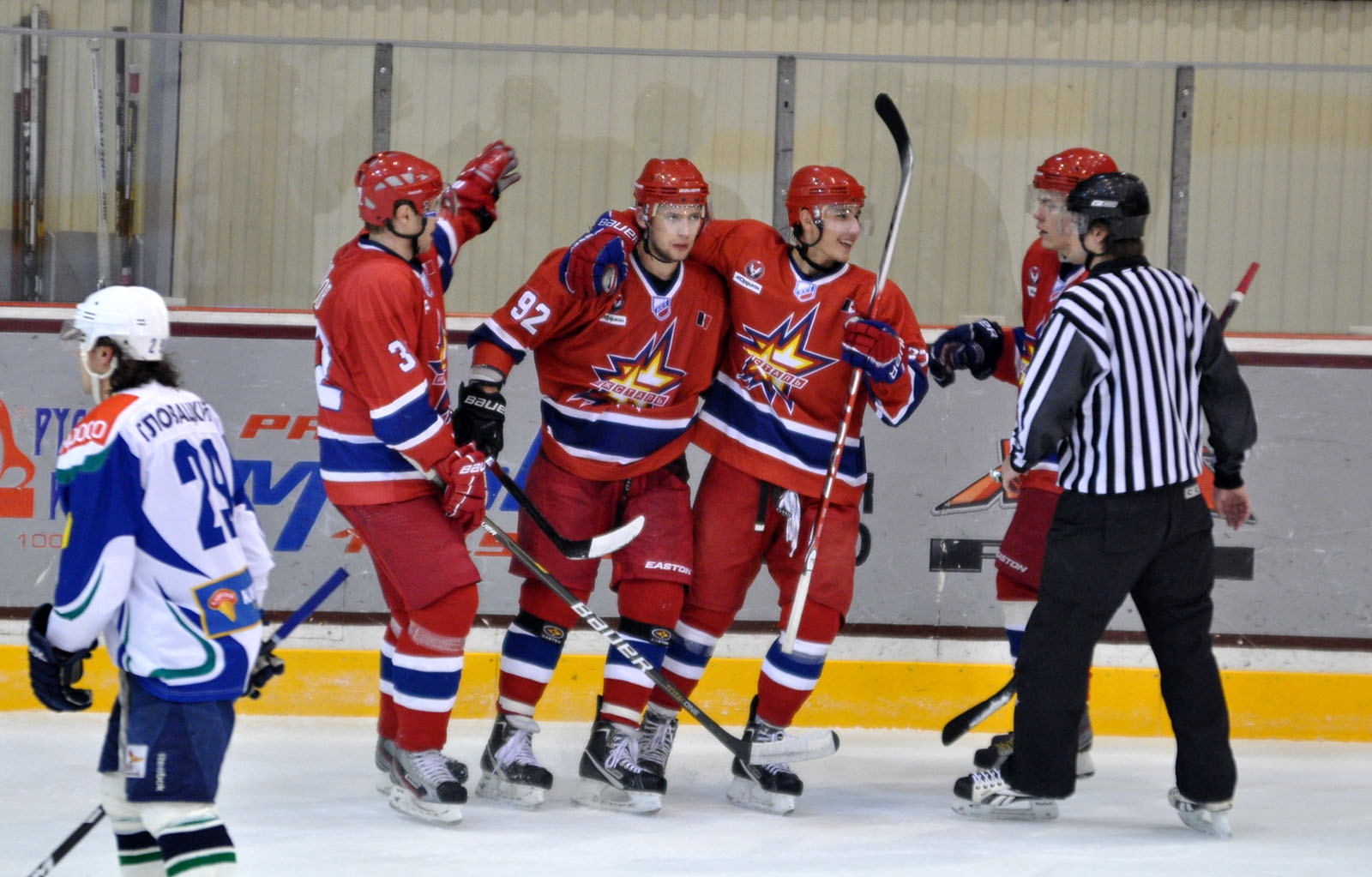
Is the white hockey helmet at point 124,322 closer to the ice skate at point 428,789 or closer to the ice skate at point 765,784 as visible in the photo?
the ice skate at point 428,789

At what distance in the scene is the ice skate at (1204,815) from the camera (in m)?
3.06

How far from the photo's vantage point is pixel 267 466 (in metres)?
3.94

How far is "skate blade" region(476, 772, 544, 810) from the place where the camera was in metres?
3.20

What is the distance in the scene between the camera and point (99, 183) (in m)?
3.95

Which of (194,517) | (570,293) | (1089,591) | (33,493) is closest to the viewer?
(194,517)

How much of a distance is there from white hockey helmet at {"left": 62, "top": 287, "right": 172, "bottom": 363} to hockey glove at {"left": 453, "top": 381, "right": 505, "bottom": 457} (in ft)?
3.47

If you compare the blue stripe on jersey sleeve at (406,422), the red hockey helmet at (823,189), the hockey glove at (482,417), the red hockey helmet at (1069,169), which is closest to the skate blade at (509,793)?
the hockey glove at (482,417)

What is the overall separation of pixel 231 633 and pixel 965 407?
7.56 feet

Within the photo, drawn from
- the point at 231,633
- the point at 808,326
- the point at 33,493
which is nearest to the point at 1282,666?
the point at 808,326

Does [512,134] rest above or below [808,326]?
above

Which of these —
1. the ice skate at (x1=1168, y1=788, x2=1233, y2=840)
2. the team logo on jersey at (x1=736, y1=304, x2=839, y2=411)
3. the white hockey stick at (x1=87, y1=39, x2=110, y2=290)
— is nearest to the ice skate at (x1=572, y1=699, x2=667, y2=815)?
the team logo on jersey at (x1=736, y1=304, x2=839, y2=411)

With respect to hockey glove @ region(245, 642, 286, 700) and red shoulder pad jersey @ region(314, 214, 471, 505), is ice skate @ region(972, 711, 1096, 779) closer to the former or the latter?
red shoulder pad jersey @ region(314, 214, 471, 505)

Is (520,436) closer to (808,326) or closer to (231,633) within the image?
(808,326)

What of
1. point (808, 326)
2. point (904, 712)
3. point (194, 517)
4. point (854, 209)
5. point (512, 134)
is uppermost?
point (512, 134)
